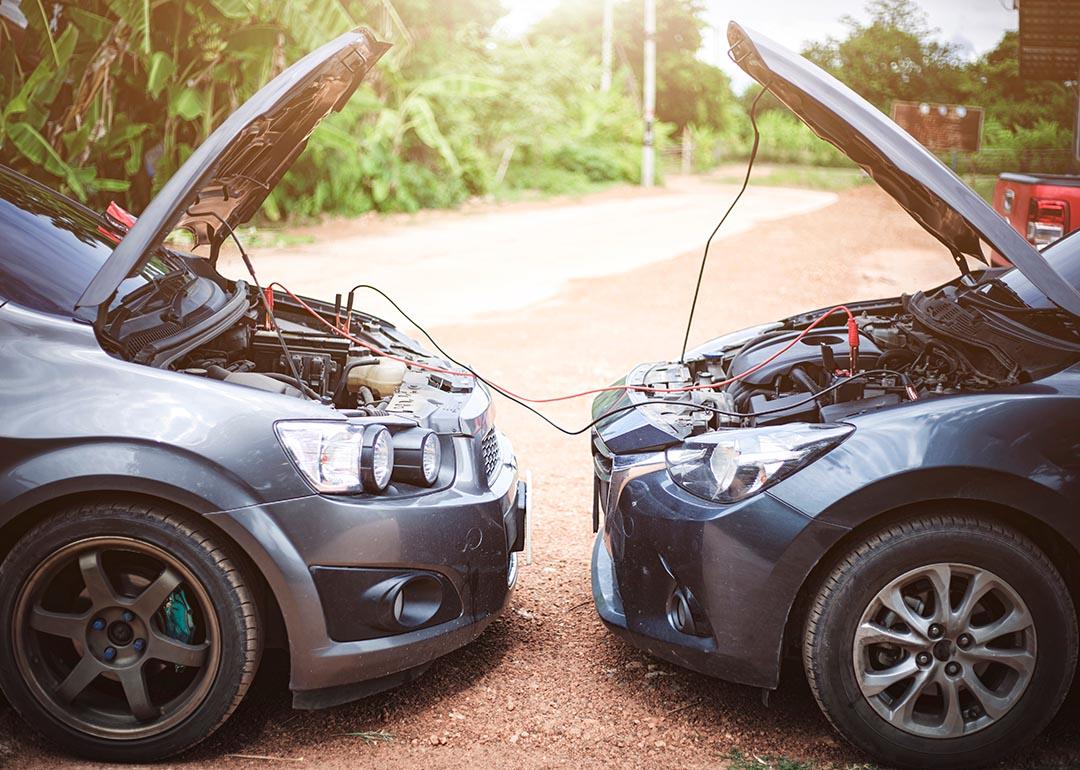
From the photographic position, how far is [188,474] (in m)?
2.88

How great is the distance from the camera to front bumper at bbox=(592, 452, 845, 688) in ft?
9.73

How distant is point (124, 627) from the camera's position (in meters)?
3.00

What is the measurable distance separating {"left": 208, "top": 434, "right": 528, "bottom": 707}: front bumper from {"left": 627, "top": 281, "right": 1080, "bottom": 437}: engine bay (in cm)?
76

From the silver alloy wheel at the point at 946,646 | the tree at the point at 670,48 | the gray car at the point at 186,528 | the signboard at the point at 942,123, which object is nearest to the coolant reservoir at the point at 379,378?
the gray car at the point at 186,528

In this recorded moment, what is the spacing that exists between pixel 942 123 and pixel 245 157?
13560 mm

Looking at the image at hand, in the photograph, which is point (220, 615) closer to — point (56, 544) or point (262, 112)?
point (56, 544)

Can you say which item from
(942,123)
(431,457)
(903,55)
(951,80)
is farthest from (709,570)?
(951,80)

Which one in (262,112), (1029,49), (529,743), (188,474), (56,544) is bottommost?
(529,743)

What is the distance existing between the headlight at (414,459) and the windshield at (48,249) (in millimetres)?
1049

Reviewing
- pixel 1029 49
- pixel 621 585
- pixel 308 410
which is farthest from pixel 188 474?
pixel 1029 49

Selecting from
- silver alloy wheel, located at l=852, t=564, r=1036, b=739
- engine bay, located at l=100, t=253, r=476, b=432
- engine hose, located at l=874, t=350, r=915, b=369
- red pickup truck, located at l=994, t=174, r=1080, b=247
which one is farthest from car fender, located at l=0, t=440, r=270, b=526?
red pickup truck, located at l=994, t=174, r=1080, b=247

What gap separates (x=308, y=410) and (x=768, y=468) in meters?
1.33

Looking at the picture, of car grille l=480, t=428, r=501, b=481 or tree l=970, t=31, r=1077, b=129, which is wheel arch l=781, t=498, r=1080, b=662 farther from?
tree l=970, t=31, r=1077, b=129

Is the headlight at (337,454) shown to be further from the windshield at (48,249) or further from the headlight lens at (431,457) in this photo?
the windshield at (48,249)
